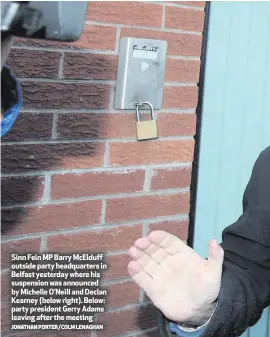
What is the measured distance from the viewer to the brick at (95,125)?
6.09 feet

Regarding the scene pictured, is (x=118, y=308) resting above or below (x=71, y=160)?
below

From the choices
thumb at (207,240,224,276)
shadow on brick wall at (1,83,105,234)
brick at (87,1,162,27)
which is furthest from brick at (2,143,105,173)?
thumb at (207,240,224,276)

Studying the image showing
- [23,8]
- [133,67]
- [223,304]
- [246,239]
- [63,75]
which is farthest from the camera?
[133,67]

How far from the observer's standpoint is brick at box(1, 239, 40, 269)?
1.77m

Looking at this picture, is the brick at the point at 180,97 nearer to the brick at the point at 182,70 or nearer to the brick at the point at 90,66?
the brick at the point at 182,70

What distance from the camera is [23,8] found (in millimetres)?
827

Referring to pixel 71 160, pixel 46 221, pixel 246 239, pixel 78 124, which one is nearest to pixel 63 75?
pixel 78 124

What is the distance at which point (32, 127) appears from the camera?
5.85 feet

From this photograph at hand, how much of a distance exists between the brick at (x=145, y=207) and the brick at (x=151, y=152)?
0.48 ft

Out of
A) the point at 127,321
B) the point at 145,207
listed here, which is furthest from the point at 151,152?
the point at 127,321

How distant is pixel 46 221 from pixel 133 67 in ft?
2.17

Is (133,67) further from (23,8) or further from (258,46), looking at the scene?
(23,8)

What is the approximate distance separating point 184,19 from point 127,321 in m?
1.25

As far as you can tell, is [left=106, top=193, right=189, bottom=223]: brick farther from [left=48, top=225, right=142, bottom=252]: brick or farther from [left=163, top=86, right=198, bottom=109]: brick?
[left=163, top=86, right=198, bottom=109]: brick
